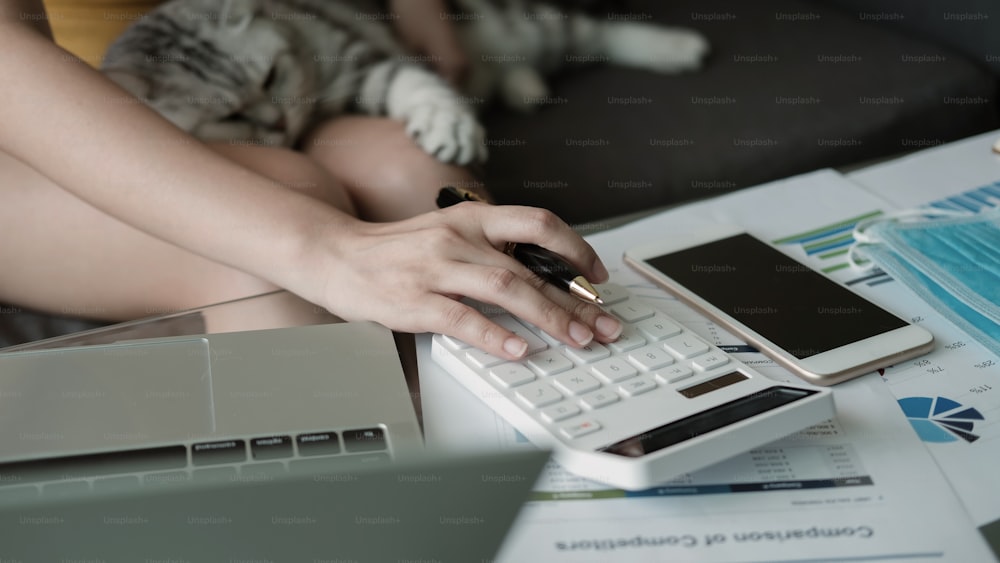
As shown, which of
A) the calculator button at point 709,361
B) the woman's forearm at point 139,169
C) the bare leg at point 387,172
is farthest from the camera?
the bare leg at point 387,172

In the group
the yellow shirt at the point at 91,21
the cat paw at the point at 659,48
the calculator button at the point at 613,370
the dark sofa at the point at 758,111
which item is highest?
the cat paw at the point at 659,48

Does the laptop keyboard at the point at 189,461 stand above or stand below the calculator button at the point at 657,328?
below

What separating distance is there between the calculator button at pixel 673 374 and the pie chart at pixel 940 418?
14cm

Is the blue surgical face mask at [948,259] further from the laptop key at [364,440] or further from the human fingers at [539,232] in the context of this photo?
the laptop key at [364,440]

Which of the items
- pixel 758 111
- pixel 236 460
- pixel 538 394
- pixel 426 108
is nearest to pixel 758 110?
pixel 758 111

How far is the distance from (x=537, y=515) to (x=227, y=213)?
34 centimetres

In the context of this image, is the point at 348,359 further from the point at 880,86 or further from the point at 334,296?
the point at 880,86

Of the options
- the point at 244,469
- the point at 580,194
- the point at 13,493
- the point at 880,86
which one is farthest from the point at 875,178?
the point at 13,493

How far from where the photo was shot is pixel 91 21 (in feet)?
3.58

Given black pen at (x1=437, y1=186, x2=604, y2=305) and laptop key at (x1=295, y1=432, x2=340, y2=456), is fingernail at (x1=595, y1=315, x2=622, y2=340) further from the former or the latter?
laptop key at (x1=295, y1=432, x2=340, y2=456)

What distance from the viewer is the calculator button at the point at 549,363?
0.55 m

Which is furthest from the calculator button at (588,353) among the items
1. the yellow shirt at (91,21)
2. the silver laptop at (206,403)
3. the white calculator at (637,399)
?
the yellow shirt at (91,21)

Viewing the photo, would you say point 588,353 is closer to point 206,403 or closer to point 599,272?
point 599,272

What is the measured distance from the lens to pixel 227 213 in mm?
660
